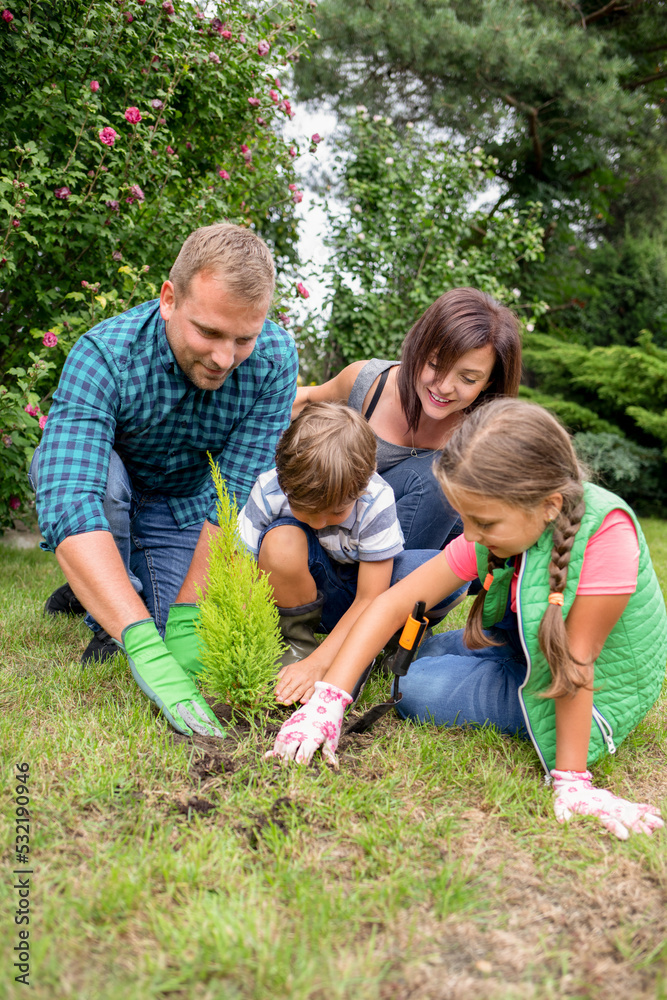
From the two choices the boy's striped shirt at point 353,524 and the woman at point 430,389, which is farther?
the woman at point 430,389

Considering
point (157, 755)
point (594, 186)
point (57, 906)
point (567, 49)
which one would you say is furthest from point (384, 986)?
point (594, 186)

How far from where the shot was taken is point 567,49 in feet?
25.8

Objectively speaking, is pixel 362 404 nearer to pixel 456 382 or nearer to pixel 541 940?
pixel 456 382

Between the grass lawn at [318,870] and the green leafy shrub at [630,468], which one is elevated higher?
the green leafy shrub at [630,468]

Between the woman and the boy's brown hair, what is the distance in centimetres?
73

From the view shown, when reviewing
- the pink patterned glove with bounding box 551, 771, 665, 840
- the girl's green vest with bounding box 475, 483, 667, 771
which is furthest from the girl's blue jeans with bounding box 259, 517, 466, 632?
the pink patterned glove with bounding box 551, 771, 665, 840

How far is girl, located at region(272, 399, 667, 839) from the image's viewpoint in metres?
1.96

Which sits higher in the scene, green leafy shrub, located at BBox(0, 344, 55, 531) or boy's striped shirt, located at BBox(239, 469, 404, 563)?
boy's striped shirt, located at BBox(239, 469, 404, 563)

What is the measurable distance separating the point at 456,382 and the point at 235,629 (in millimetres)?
1468

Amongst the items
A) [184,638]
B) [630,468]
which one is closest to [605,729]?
[184,638]

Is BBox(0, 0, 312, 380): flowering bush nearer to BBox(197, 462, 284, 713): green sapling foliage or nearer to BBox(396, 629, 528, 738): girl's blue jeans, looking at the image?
BBox(197, 462, 284, 713): green sapling foliage

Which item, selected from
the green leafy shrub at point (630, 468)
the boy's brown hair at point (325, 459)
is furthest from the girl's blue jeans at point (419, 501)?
the green leafy shrub at point (630, 468)

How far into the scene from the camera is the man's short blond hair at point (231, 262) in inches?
95.6

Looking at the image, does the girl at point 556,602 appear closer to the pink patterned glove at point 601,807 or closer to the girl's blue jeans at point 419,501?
the pink patterned glove at point 601,807
